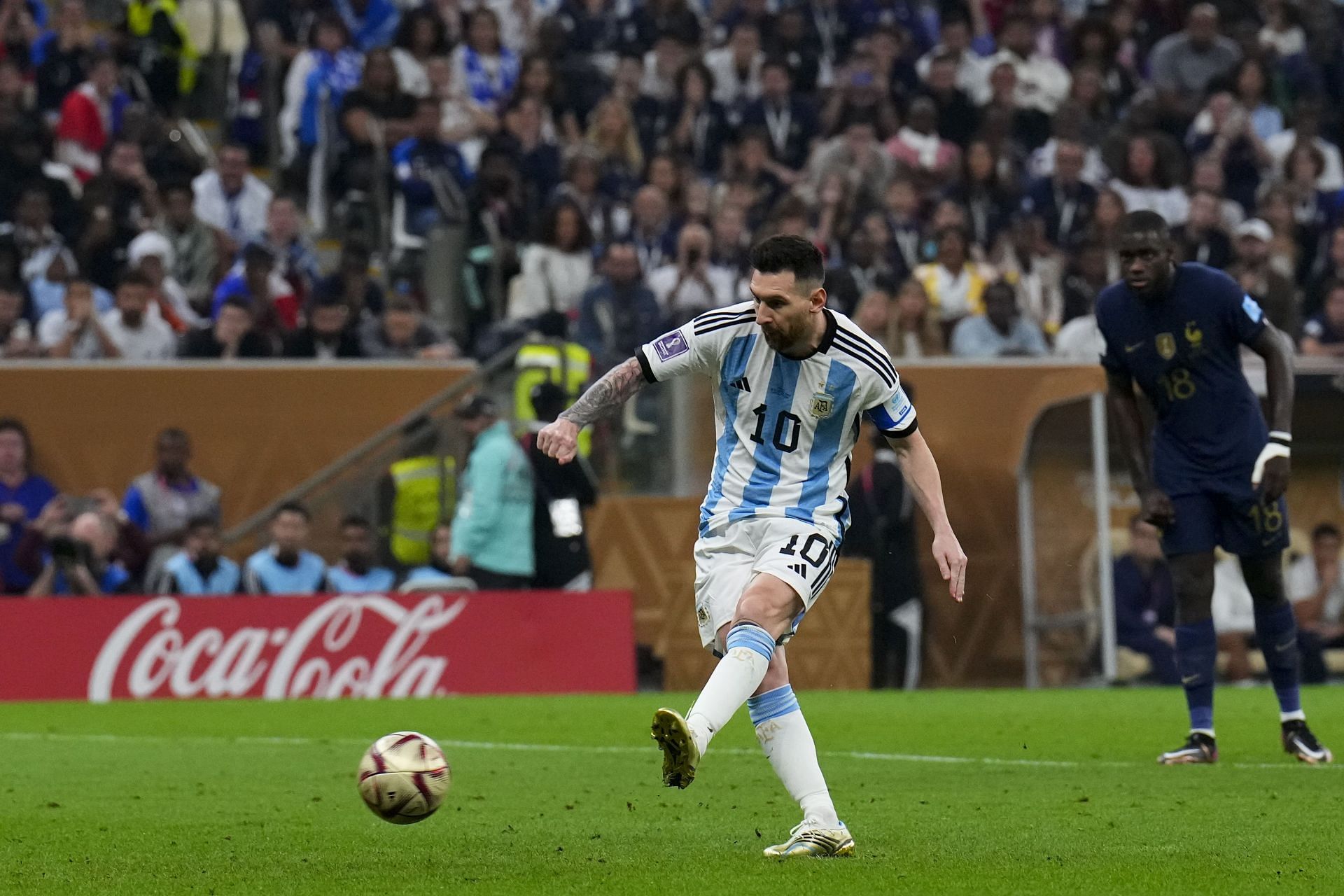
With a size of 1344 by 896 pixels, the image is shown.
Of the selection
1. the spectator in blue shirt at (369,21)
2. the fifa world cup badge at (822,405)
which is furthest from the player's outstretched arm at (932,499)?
the spectator in blue shirt at (369,21)

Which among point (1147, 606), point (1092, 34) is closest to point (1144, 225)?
point (1147, 606)

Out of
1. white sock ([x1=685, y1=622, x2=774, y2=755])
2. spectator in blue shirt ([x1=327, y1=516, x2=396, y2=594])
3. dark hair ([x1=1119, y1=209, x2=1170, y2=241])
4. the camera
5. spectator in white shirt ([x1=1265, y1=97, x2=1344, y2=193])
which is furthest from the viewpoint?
spectator in white shirt ([x1=1265, y1=97, x2=1344, y2=193])

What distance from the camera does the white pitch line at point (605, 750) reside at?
9.70 m

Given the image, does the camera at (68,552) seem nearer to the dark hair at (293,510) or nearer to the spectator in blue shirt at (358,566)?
the dark hair at (293,510)

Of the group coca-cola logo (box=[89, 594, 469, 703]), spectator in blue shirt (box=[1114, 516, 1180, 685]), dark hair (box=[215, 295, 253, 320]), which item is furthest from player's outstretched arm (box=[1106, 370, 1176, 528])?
dark hair (box=[215, 295, 253, 320])

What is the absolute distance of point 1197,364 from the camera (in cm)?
995

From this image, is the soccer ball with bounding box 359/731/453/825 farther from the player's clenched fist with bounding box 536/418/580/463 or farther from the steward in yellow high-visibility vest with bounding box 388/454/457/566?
the steward in yellow high-visibility vest with bounding box 388/454/457/566

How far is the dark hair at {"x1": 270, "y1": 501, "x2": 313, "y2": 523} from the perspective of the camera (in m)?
16.6

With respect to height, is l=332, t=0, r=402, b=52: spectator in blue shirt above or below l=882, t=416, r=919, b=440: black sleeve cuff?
above

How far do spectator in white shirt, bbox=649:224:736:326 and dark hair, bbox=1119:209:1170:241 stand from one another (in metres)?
8.52

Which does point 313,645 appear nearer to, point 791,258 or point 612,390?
point 612,390

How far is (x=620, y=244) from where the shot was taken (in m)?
18.2

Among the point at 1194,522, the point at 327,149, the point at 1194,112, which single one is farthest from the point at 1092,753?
the point at 1194,112

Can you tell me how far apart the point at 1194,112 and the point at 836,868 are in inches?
699
